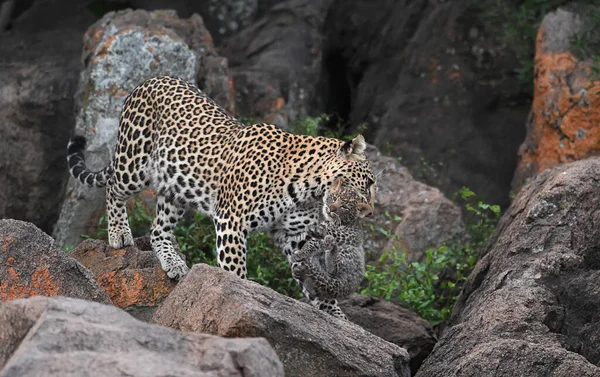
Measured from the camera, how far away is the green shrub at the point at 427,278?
43.5 ft

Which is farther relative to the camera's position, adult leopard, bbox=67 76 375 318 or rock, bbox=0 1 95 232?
rock, bbox=0 1 95 232

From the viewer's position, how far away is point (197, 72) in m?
15.9

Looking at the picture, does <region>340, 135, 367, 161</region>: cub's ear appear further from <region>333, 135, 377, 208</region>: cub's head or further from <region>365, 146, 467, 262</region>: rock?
<region>365, 146, 467, 262</region>: rock

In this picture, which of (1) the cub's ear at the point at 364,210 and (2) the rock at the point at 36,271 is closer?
(2) the rock at the point at 36,271

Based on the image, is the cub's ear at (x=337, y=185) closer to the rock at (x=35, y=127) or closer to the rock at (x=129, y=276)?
the rock at (x=129, y=276)

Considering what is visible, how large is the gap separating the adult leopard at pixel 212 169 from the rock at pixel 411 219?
9.07 feet

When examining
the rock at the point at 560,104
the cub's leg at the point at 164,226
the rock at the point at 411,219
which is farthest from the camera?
the rock at the point at 560,104

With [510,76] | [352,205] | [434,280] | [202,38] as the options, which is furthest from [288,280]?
[510,76]

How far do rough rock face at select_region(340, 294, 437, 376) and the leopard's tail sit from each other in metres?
2.90

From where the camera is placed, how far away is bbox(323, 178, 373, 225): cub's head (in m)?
11.5

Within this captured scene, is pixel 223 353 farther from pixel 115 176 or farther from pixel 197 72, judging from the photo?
pixel 197 72

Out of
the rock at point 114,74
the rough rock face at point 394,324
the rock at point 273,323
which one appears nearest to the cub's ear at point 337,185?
the rough rock face at point 394,324

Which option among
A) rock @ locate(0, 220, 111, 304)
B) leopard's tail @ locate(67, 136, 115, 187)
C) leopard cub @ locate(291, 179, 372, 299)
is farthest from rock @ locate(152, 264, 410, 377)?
leopard's tail @ locate(67, 136, 115, 187)

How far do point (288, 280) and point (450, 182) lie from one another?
14.9ft
